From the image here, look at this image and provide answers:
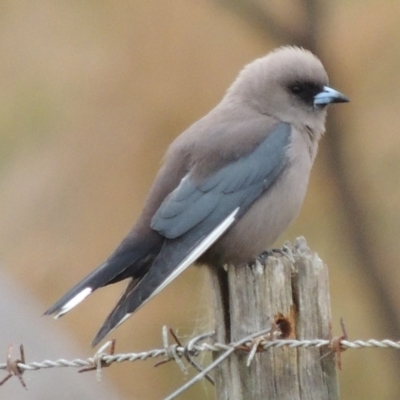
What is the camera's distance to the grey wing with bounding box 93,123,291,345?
195 inches

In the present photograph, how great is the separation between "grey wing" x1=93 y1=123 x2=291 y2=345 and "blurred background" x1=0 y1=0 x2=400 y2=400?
376cm

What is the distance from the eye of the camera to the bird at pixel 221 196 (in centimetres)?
502

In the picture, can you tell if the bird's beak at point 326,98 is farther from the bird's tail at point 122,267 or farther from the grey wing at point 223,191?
the bird's tail at point 122,267

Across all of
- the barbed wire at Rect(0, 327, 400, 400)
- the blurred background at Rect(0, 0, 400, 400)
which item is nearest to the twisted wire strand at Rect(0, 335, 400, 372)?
the barbed wire at Rect(0, 327, 400, 400)

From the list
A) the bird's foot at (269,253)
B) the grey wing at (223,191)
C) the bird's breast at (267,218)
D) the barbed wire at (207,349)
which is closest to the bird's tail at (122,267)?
the grey wing at (223,191)

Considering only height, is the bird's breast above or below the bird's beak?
below

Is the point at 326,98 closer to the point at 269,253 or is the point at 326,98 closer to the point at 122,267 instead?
the point at 269,253

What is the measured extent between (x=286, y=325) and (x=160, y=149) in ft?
20.4

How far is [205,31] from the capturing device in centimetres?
998

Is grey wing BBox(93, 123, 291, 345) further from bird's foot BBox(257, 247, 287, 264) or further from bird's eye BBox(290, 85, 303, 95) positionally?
bird's eye BBox(290, 85, 303, 95)

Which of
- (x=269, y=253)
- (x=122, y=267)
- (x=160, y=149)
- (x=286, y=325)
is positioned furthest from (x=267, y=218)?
(x=160, y=149)

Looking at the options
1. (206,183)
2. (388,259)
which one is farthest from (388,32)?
(206,183)

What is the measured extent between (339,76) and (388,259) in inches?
70.8

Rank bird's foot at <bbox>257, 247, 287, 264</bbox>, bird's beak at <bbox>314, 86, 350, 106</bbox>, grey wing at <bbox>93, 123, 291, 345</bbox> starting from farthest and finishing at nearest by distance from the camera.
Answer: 1. bird's beak at <bbox>314, 86, 350, 106</bbox>
2. grey wing at <bbox>93, 123, 291, 345</bbox>
3. bird's foot at <bbox>257, 247, 287, 264</bbox>
